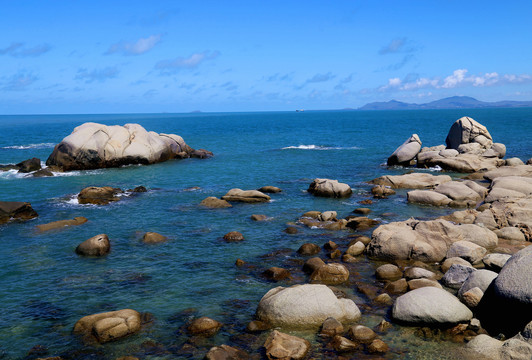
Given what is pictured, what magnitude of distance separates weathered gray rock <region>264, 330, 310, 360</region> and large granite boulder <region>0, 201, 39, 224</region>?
855 inches

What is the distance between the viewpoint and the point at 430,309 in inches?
548

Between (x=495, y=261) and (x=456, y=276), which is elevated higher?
(x=495, y=261)

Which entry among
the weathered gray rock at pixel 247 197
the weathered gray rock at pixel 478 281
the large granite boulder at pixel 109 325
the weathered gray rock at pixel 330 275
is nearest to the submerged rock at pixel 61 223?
the weathered gray rock at pixel 247 197

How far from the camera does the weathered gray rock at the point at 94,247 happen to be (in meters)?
21.2

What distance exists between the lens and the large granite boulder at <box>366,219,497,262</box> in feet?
65.5

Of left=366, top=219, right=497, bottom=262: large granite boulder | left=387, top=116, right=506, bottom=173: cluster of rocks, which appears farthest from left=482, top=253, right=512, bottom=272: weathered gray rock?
left=387, top=116, right=506, bottom=173: cluster of rocks

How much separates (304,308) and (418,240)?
8657 mm

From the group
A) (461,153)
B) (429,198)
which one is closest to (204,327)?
(429,198)

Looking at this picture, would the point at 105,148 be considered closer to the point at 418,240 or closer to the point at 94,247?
the point at 94,247

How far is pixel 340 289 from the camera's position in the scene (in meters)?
17.1

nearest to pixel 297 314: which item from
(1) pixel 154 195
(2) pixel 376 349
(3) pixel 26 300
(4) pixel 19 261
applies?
(2) pixel 376 349

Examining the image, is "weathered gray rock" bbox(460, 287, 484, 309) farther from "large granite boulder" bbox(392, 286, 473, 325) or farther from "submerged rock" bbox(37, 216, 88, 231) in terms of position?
"submerged rock" bbox(37, 216, 88, 231)

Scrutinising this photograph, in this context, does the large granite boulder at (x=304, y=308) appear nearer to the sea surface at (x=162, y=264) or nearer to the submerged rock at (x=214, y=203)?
the sea surface at (x=162, y=264)

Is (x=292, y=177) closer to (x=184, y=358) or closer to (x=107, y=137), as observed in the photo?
(x=107, y=137)
